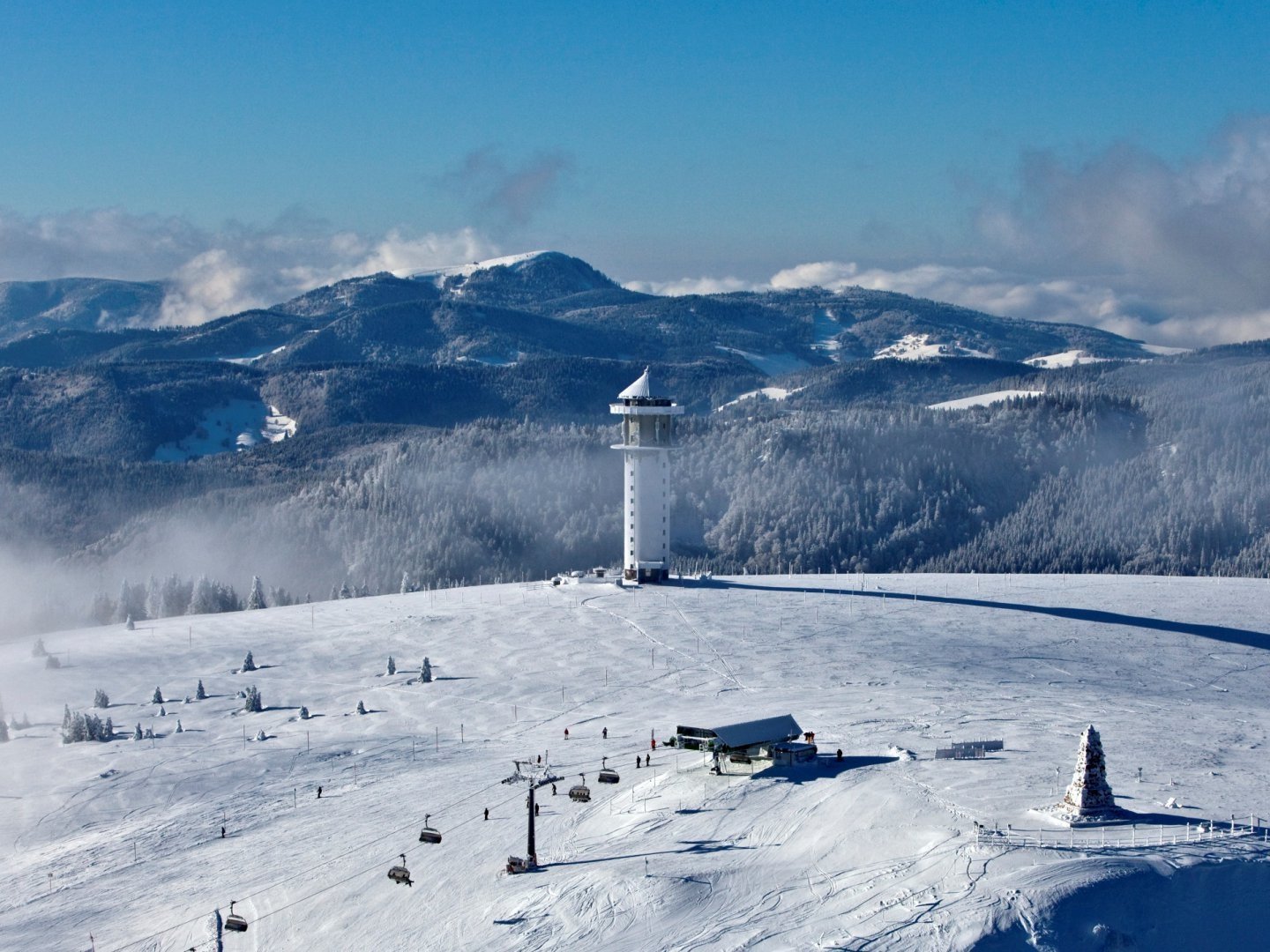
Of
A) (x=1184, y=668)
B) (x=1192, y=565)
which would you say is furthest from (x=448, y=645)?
(x=1192, y=565)

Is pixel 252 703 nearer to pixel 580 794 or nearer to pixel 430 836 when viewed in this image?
pixel 430 836

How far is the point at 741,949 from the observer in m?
38.6

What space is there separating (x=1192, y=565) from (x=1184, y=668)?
122 m

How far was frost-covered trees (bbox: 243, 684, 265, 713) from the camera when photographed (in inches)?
3137

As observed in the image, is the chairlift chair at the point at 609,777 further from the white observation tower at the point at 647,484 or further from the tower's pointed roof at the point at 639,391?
the tower's pointed roof at the point at 639,391

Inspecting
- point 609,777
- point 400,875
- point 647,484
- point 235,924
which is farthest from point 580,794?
point 647,484

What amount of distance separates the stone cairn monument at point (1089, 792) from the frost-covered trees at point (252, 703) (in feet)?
165

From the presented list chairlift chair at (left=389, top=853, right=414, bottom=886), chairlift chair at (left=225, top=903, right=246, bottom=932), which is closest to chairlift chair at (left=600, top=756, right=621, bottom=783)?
chairlift chair at (left=389, top=853, right=414, bottom=886)

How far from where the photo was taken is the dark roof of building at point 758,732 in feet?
176

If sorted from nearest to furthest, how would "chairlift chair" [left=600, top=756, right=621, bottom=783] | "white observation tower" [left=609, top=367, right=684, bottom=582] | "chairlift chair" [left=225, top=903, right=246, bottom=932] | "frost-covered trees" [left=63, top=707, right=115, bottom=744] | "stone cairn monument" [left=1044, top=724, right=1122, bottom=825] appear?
→ "stone cairn monument" [left=1044, top=724, right=1122, bottom=825]
"chairlift chair" [left=225, top=903, right=246, bottom=932]
"chairlift chair" [left=600, top=756, right=621, bottom=783]
"frost-covered trees" [left=63, top=707, right=115, bottom=744]
"white observation tower" [left=609, top=367, right=684, bottom=582]

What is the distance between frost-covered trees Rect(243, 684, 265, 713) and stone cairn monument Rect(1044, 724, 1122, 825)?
5015 centimetres

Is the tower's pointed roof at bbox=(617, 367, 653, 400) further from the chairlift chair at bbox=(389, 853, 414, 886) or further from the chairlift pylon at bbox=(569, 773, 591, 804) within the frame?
the chairlift chair at bbox=(389, 853, 414, 886)

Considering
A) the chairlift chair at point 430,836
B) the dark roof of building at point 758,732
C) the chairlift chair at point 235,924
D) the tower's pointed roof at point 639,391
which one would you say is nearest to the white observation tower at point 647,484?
the tower's pointed roof at point 639,391

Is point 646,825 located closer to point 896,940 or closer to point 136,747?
point 896,940
